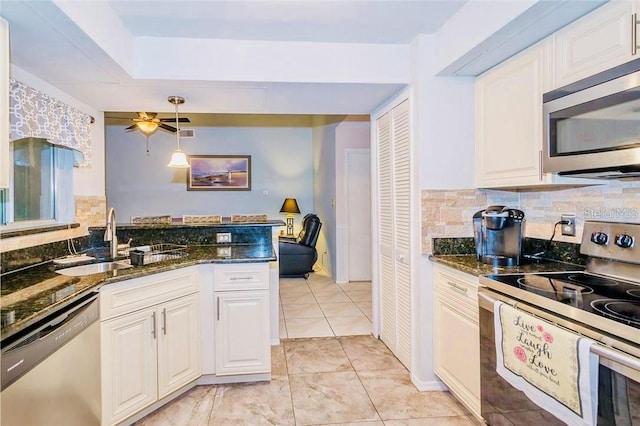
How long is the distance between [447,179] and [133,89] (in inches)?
85.2

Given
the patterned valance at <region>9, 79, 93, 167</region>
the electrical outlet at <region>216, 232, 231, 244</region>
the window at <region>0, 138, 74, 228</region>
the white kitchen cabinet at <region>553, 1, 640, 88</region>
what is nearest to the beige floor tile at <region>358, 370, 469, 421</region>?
the electrical outlet at <region>216, 232, 231, 244</region>

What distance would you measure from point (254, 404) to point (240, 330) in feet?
1.48

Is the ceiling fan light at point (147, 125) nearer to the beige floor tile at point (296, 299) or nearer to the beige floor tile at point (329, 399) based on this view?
the beige floor tile at point (296, 299)

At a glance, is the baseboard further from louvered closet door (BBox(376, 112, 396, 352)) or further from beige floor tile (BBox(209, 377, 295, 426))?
beige floor tile (BBox(209, 377, 295, 426))

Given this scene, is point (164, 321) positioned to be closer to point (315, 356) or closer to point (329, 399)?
point (329, 399)

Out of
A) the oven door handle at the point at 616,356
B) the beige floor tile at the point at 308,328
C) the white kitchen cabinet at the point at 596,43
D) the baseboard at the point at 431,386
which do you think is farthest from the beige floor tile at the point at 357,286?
the oven door handle at the point at 616,356

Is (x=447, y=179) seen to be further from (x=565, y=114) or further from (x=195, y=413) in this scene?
(x=195, y=413)

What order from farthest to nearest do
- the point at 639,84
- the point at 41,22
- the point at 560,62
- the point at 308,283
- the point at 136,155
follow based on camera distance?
the point at 136,155, the point at 308,283, the point at 560,62, the point at 41,22, the point at 639,84

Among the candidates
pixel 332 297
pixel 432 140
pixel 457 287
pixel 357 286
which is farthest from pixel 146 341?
pixel 357 286

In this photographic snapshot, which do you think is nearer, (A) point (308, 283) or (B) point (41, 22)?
(B) point (41, 22)

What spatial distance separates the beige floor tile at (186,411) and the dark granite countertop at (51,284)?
0.83m

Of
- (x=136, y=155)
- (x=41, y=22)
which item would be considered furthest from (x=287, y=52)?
(x=136, y=155)

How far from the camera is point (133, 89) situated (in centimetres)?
259

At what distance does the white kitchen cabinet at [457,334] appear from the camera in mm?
2002
